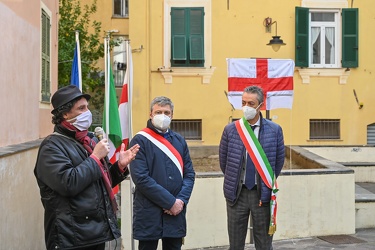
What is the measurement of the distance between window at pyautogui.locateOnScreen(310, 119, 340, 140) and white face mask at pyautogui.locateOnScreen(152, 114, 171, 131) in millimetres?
14429

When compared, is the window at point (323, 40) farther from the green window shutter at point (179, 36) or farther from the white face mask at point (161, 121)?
the white face mask at point (161, 121)

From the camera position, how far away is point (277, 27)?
20.5 m

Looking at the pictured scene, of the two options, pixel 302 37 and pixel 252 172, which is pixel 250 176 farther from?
pixel 302 37

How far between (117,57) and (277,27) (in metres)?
8.10

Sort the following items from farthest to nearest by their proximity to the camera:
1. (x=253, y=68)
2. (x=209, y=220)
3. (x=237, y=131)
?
(x=253, y=68)
(x=209, y=220)
(x=237, y=131)

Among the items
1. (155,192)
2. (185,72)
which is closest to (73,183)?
(155,192)

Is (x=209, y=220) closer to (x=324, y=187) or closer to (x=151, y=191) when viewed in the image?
(x=324, y=187)

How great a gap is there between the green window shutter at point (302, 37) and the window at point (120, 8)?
27.1ft

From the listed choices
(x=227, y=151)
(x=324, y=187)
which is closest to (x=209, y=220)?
(x=324, y=187)

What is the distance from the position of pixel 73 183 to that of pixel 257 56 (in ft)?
52.6

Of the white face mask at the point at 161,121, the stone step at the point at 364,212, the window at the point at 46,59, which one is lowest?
the stone step at the point at 364,212

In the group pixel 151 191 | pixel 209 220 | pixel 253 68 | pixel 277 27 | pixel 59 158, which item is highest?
pixel 277 27

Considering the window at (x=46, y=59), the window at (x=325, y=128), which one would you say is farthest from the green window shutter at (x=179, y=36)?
the window at (x=46, y=59)

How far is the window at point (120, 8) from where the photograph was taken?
2650cm
